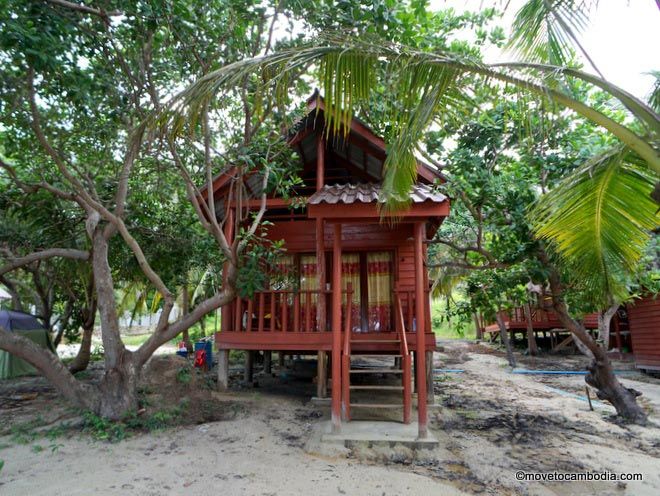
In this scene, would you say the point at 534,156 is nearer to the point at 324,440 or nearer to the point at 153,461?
the point at 324,440

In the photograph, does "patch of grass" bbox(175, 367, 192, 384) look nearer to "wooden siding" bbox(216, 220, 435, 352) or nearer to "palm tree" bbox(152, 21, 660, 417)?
"wooden siding" bbox(216, 220, 435, 352)

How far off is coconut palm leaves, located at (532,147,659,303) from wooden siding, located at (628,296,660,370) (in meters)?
11.3

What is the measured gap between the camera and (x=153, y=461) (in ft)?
16.4

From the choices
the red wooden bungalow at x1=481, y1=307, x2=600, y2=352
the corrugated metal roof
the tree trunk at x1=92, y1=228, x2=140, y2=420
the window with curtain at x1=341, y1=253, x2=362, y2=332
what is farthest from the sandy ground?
the red wooden bungalow at x1=481, y1=307, x2=600, y2=352

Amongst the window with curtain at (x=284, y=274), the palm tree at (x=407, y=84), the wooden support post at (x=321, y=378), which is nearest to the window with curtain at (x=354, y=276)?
the window with curtain at (x=284, y=274)

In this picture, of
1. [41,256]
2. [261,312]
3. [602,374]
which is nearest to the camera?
[41,256]

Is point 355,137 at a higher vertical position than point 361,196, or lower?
higher

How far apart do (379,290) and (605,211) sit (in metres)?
6.11

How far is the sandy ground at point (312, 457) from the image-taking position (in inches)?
170

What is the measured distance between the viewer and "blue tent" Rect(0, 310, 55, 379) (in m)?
12.7

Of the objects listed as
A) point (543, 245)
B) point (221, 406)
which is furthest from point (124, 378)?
point (543, 245)

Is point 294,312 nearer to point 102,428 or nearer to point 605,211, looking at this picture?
point 102,428

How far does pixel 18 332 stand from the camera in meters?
12.5

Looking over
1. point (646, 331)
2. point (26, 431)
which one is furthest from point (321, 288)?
point (646, 331)
